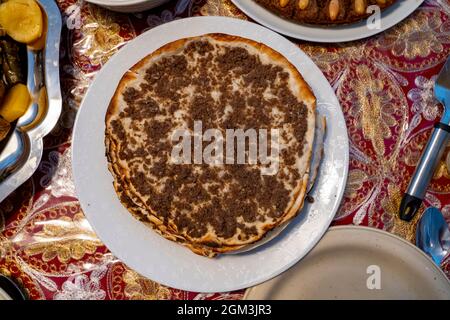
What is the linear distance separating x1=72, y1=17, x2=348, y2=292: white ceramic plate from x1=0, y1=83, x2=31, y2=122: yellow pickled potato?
18 centimetres

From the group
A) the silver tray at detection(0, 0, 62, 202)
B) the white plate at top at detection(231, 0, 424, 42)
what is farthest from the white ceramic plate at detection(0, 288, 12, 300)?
the white plate at top at detection(231, 0, 424, 42)

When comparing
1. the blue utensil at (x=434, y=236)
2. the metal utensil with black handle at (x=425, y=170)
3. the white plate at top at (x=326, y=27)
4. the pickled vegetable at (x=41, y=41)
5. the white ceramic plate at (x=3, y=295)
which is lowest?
the white ceramic plate at (x=3, y=295)

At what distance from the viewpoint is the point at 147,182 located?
56.2 inches

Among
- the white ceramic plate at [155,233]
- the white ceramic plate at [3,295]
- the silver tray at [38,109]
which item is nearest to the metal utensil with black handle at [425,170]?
the white ceramic plate at [155,233]

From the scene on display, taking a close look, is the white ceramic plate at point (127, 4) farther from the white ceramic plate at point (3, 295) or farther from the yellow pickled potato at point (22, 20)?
the white ceramic plate at point (3, 295)

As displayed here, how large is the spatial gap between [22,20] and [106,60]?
12.0 inches

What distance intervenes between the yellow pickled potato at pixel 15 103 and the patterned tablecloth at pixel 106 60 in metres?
0.16

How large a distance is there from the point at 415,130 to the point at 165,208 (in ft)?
3.22

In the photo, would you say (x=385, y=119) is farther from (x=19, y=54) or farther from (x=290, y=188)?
(x=19, y=54)

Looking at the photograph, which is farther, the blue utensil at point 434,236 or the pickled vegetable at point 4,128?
the blue utensil at point 434,236

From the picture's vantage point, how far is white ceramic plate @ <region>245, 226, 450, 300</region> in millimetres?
1516

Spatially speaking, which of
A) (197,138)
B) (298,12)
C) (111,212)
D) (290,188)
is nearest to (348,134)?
(290,188)

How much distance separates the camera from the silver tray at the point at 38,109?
1.43m

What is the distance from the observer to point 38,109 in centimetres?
144
